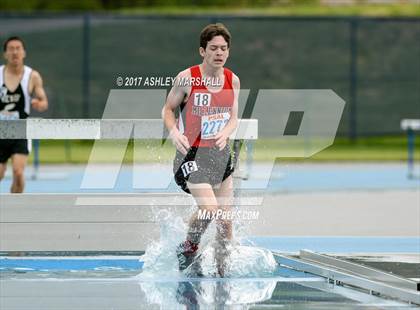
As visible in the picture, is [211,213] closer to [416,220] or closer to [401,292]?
[401,292]

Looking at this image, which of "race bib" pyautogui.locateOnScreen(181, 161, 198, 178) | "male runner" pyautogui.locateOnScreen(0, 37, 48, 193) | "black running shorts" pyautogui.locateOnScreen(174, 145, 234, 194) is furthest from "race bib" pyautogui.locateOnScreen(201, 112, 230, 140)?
"male runner" pyautogui.locateOnScreen(0, 37, 48, 193)

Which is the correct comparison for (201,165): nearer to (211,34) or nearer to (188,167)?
(188,167)

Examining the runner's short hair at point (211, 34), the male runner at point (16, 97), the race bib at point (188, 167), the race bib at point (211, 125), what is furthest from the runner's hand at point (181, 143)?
the male runner at point (16, 97)

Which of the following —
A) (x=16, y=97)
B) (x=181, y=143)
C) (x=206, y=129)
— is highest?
(x=16, y=97)

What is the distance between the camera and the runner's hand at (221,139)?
1029 cm

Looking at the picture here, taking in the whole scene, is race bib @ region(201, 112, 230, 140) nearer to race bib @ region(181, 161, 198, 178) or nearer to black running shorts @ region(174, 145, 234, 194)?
black running shorts @ region(174, 145, 234, 194)

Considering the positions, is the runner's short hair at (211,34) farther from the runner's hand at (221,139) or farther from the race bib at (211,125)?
the runner's hand at (221,139)

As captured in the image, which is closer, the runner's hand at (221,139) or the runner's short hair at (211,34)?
the runner's hand at (221,139)

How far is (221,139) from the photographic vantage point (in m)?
10.3

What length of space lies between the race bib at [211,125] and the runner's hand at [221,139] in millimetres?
131

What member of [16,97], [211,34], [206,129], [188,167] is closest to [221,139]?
[206,129]

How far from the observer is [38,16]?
2606 centimetres

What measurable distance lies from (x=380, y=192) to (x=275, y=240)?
594 cm

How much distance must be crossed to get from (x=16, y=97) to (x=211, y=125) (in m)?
5.03
